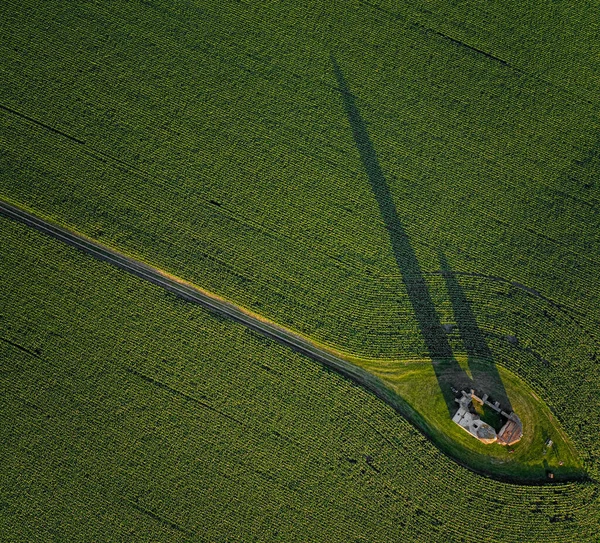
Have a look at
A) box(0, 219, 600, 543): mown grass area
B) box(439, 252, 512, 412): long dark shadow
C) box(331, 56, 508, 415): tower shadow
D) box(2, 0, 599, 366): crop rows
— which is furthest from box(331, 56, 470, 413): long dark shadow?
box(0, 219, 600, 543): mown grass area

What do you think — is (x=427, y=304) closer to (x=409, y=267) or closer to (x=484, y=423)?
(x=409, y=267)

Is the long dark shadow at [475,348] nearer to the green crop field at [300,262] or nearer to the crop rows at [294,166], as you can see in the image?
the green crop field at [300,262]

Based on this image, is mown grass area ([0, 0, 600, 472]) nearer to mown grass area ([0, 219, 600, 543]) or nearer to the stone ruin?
the stone ruin

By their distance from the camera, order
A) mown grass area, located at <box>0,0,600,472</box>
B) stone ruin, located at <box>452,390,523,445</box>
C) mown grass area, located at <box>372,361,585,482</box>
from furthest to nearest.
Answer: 1. mown grass area, located at <box>0,0,600,472</box>
2. mown grass area, located at <box>372,361,585,482</box>
3. stone ruin, located at <box>452,390,523,445</box>

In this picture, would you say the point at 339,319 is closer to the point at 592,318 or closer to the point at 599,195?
the point at 592,318

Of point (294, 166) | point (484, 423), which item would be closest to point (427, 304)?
point (484, 423)
